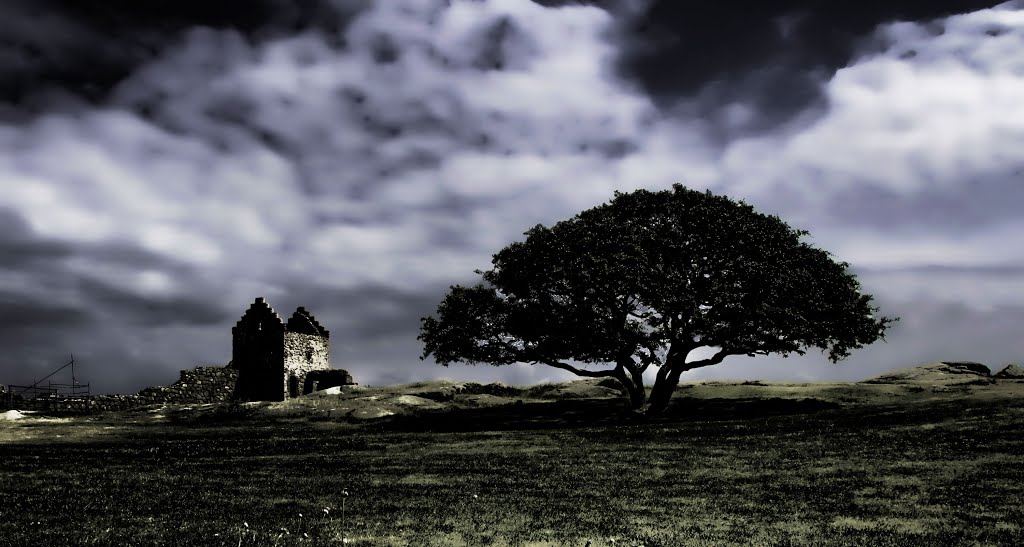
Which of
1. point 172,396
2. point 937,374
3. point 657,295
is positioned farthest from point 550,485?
point 937,374

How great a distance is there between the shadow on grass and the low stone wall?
2584 centimetres

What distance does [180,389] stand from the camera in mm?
65938

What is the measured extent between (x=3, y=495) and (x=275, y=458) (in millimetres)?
9846

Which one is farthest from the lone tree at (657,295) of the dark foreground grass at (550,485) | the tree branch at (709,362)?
the dark foreground grass at (550,485)

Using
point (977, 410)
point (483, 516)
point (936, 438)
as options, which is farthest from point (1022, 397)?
point (483, 516)

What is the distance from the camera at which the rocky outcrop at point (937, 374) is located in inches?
2408

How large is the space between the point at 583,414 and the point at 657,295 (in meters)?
8.82

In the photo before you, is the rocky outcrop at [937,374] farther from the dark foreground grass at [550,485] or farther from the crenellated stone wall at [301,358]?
the crenellated stone wall at [301,358]

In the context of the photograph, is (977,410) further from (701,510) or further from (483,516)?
(483,516)

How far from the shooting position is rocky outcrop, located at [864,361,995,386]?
61.2 meters

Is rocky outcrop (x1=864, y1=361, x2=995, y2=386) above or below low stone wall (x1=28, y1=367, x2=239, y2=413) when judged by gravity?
below

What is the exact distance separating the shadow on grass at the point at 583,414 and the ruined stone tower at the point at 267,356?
898 inches

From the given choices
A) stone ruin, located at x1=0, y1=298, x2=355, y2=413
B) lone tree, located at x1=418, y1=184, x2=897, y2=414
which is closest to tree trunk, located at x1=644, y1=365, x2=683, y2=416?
lone tree, located at x1=418, y1=184, x2=897, y2=414

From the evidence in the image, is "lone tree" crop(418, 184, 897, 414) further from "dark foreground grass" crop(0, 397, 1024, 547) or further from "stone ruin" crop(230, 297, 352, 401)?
"stone ruin" crop(230, 297, 352, 401)
